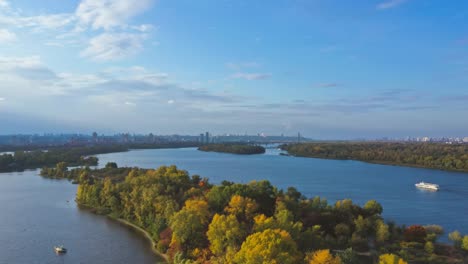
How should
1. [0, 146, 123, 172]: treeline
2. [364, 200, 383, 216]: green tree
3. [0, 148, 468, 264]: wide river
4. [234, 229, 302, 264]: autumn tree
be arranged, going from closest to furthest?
[234, 229, 302, 264]: autumn tree, [0, 148, 468, 264]: wide river, [364, 200, 383, 216]: green tree, [0, 146, 123, 172]: treeline

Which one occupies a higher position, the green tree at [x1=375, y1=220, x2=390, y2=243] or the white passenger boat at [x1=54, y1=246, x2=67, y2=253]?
the green tree at [x1=375, y1=220, x2=390, y2=243]

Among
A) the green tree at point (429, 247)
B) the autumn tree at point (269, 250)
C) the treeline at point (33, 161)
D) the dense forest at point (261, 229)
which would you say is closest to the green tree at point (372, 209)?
the dense forest at point (261, 229)

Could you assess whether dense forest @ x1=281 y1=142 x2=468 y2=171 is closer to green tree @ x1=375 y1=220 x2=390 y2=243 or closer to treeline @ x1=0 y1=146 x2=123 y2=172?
green tree @ x1=375 y1=220 x2=390 y2=243

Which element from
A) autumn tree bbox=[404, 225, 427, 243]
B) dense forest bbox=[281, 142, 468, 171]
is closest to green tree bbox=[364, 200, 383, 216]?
autumn tree bbox=[404, 225, 427, 243]

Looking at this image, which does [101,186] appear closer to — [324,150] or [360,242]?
[360,242]

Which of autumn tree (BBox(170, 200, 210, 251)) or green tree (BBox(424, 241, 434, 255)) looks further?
green tree (BBox(424, 241, 434, 255))

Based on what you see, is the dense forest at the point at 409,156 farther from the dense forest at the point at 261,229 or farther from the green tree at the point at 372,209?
the dense forest at the point at 261,229

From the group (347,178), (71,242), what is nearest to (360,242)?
(71,242)

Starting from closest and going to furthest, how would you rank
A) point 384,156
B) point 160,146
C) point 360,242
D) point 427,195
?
point 360,242 → point 427,195 → point 384,156 → point 160,146
